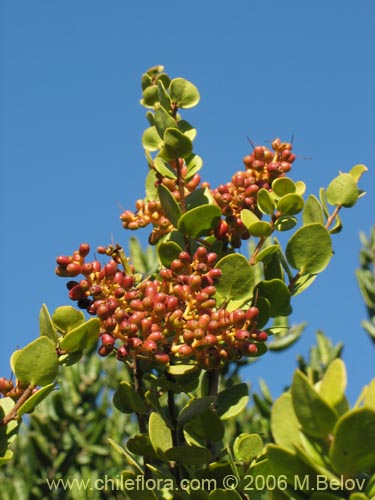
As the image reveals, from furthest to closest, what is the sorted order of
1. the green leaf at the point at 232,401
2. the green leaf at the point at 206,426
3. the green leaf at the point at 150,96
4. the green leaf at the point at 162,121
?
the green leaf at the point at 150,96 < the green leaf at the point at 162,121 < the green leaf at the point at 232,401 < the green leaf at the point at 206,426

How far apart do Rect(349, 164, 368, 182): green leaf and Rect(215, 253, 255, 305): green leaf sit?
49 centimetres

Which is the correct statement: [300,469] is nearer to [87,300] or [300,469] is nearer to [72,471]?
[87,300]

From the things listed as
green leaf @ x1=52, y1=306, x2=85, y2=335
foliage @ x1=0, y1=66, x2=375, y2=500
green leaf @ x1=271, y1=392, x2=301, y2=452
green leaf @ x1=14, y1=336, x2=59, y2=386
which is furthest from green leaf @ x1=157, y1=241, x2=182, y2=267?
green leaf @ x1=271, y1=392, x2=301, y2=452

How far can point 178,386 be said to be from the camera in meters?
1.86

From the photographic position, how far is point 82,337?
70.2 inches

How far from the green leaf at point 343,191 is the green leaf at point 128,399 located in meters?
0.70

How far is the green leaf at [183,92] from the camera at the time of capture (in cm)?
220

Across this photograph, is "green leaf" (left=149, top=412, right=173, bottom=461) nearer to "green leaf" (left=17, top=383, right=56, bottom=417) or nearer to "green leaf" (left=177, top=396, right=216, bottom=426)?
"green leaf" (left=177, top=396, right=216, bottom=426)

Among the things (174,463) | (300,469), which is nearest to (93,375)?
(174,463)

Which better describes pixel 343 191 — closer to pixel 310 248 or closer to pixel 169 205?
pixel 310 248

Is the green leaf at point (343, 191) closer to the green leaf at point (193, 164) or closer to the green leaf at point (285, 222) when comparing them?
the green leaf at point (285, 222)

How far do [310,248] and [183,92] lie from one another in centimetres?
56

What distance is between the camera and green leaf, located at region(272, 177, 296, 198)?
2033 mm

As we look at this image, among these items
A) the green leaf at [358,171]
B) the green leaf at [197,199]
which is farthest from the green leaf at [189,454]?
the green leaf at [358,171]
